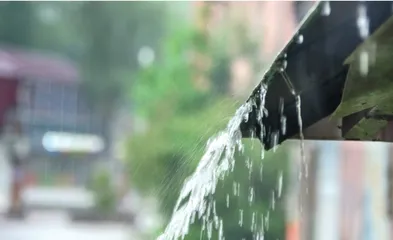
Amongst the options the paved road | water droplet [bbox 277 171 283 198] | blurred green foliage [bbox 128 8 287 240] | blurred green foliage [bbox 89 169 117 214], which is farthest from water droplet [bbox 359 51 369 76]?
blurred green foliage [bbox 89 169 117 214]

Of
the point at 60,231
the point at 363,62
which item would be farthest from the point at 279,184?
the point at 60,231

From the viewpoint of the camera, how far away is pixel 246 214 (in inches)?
86.5

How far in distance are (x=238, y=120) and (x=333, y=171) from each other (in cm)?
210

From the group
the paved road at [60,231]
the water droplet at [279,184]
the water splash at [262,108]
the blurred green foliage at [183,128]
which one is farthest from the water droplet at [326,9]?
the paved road at [60,231]

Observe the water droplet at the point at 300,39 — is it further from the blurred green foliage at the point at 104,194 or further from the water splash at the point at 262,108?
the blurred green foliage at the point at 104,194

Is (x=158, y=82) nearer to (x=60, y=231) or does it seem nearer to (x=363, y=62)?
(x=60, y=231)

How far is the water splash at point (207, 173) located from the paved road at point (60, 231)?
317 centimetres

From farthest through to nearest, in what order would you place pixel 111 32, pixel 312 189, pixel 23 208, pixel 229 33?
pixel 111 32, pixel 23 208, pixel 229 33, pixel 312 189

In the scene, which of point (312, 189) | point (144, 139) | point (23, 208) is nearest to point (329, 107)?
point (312, 189)

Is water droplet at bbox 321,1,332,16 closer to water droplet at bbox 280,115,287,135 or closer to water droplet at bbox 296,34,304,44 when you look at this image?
water droplet at bbox 296,34,304,44

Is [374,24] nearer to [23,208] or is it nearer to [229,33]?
[229,33]

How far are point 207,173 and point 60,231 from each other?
4167mm

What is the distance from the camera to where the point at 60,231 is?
5.18 metres

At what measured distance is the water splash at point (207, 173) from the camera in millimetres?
1018
